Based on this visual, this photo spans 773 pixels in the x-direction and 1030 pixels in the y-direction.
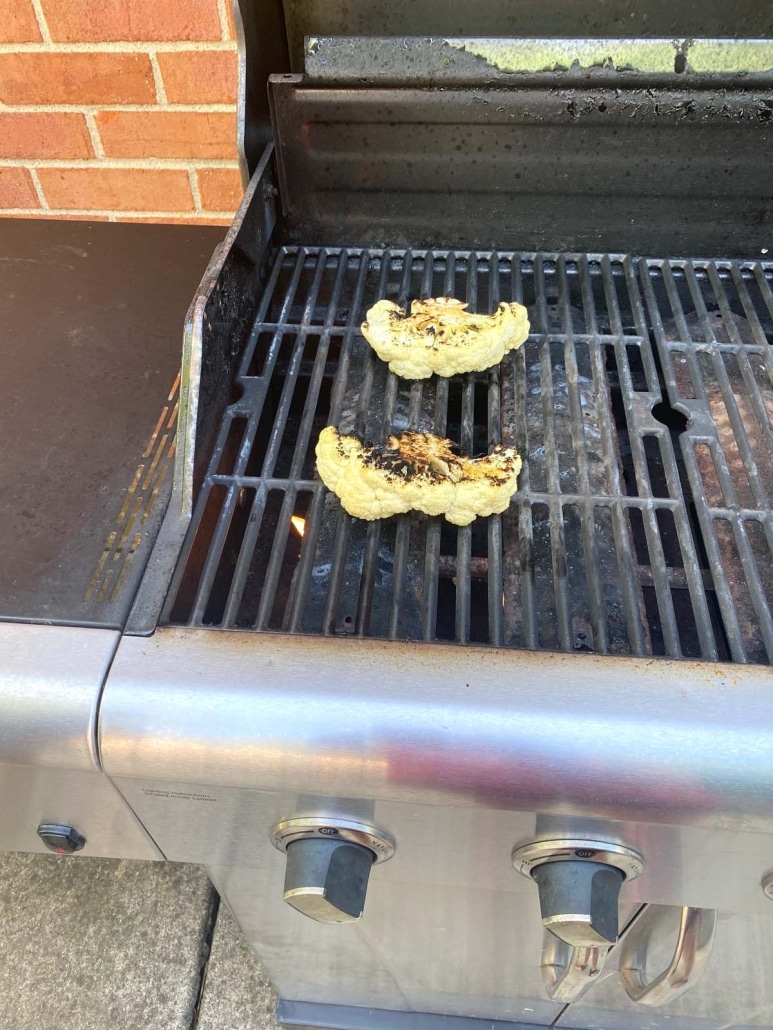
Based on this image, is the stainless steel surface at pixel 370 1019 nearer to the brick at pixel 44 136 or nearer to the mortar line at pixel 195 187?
the mortar line at pixel 195 187

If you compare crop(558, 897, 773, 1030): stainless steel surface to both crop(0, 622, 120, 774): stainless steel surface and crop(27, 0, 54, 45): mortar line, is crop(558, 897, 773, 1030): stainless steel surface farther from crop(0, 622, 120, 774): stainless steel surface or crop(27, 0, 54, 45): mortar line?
crop(27, 0, 54, 45): mortar line

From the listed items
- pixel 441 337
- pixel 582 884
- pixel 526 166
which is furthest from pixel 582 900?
pixel 526 166

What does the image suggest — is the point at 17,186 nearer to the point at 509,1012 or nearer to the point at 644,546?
the point at 644,546

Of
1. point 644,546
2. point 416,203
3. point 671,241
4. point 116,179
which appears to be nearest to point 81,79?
point 116,179

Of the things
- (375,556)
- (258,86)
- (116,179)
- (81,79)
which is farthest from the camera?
(116,179)

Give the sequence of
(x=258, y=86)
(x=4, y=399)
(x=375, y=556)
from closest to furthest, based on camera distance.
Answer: (x=375, y=556), (x=4, y=399), (x=258, y=86)
